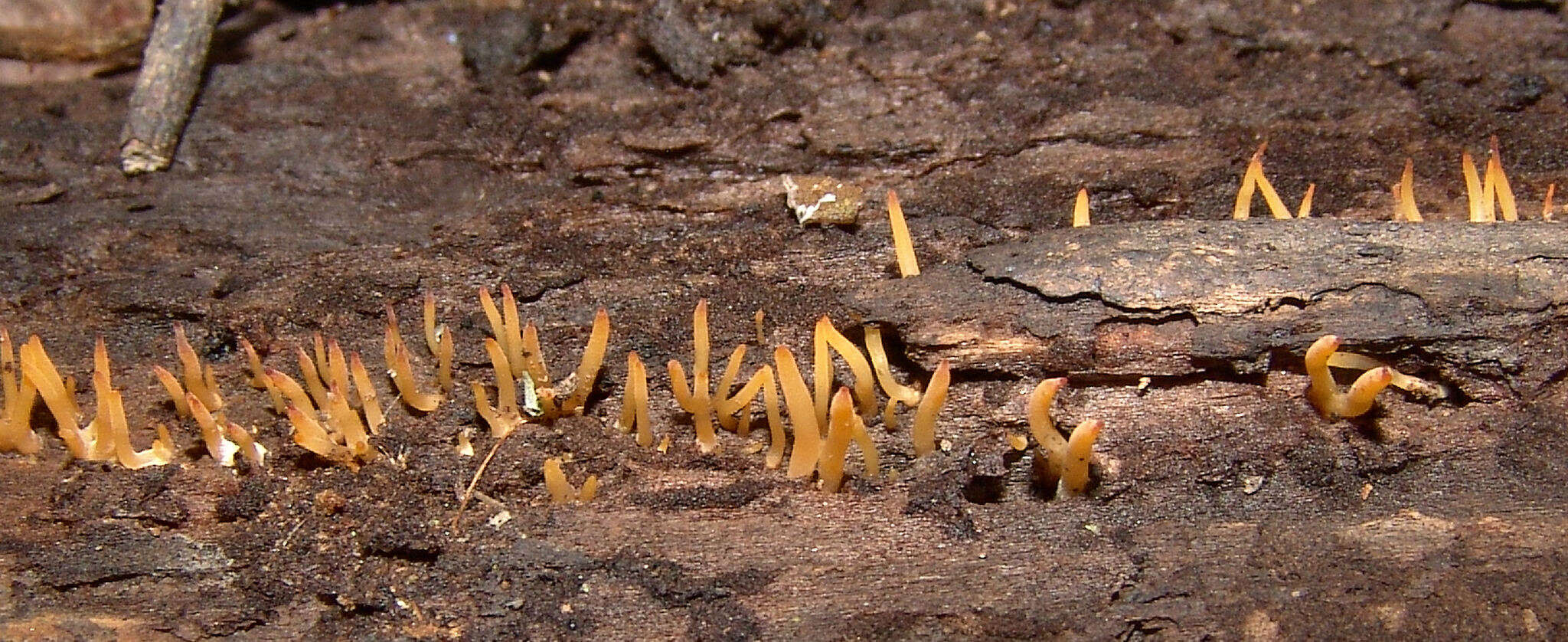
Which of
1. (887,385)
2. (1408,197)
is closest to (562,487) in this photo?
(887,385)

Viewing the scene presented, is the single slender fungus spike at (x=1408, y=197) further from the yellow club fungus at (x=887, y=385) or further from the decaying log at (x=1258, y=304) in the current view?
the yellow club fungus at (x=887, y=385)

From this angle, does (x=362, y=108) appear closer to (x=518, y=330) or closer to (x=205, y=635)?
(x=518, y=330)

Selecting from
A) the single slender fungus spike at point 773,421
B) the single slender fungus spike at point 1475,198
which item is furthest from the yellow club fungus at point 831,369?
the single slender fungus spike at point 1475,198

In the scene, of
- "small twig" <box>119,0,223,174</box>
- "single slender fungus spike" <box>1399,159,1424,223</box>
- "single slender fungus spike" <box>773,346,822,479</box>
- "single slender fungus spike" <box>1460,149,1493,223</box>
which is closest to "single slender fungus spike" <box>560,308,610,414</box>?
"single slender fungus spike" <box>773,346,822,479</box>

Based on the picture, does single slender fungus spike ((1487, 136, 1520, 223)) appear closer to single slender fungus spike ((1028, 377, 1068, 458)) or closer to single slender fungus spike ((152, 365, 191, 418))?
single slender fungus spike ((1028, 377, 1068, 458))

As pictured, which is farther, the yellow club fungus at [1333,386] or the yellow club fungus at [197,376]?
the yellow club fungus at [197,376]

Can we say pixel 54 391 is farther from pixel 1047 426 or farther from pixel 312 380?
pixel 1047 426
